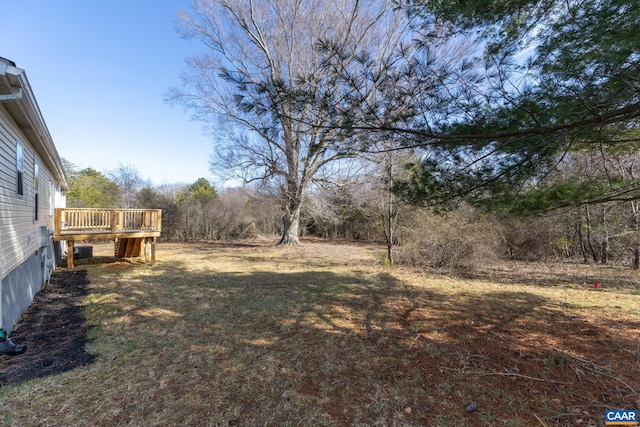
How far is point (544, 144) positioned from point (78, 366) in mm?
5204

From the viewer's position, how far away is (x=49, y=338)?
11.3 feet

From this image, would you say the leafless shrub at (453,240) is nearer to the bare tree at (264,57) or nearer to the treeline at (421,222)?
the treeline at (421,222)

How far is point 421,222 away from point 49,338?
786 cm

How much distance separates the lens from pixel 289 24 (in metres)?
12.1

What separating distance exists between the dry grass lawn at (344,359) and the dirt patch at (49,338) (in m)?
0.17

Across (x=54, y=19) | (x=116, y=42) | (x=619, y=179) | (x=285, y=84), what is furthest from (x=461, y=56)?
(x=116, y=42)

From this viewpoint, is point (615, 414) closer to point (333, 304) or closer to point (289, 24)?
point (333, 304)

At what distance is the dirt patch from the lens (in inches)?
107

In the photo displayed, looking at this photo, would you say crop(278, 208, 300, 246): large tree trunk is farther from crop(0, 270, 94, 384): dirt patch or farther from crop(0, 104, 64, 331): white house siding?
crop(0, 104, 64, 331): white house siding

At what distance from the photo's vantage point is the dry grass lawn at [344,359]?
2.16 m

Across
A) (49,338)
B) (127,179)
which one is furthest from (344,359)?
(127,179)

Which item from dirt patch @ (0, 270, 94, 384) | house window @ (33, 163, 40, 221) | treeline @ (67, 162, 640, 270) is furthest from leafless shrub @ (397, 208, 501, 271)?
house window @ (33, 163, 40, 221)

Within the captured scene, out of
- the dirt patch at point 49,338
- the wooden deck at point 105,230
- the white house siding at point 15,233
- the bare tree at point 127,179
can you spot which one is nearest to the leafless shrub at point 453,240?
the dirt patch at point 49,338

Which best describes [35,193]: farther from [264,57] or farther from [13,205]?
[264,57]
